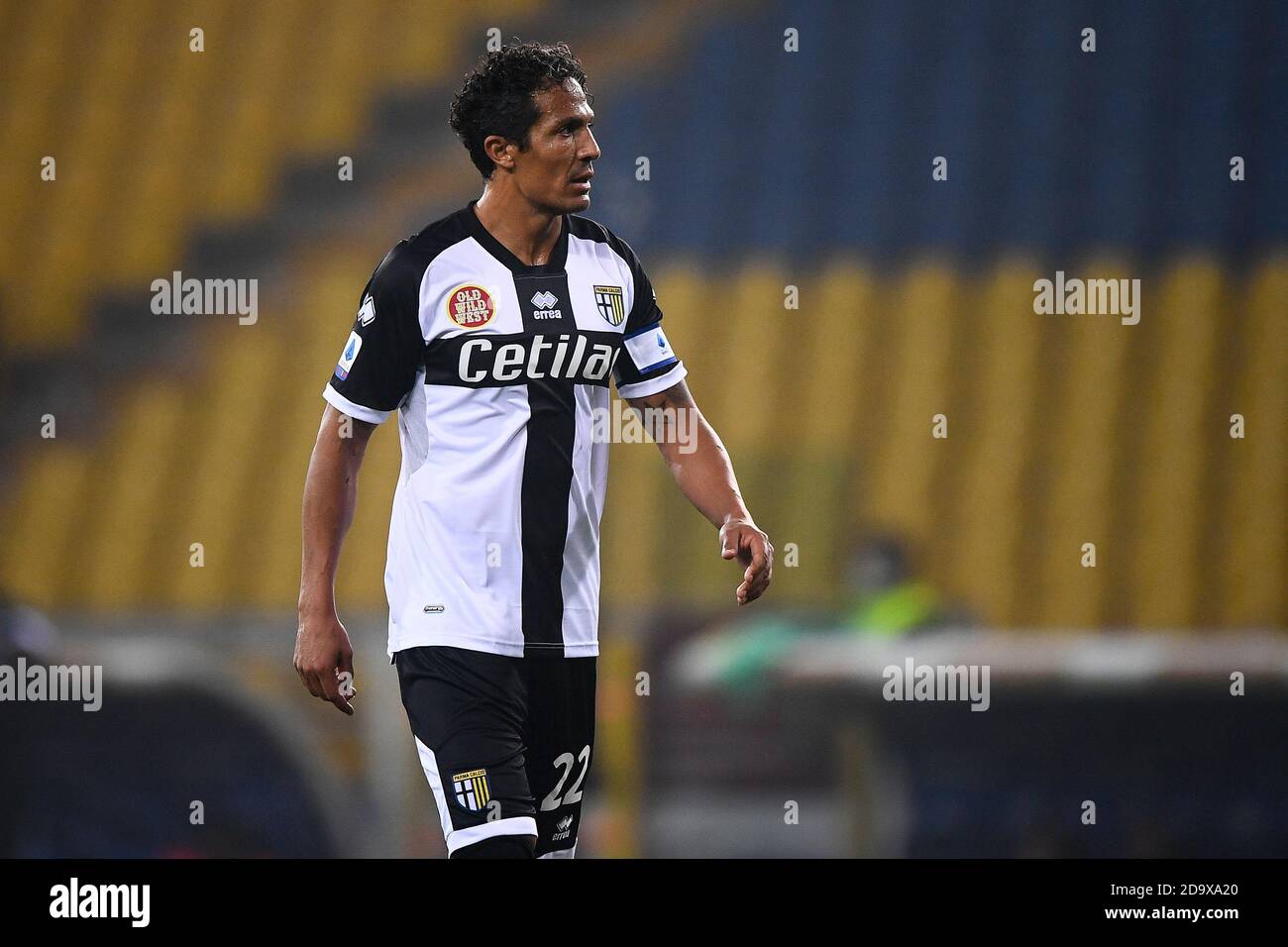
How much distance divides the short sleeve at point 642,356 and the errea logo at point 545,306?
7.8 inches

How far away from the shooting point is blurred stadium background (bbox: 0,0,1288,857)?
638 cm

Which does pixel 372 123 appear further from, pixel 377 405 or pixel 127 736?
pixel 377 405

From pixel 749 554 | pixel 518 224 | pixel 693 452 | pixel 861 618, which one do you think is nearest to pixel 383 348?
pixel 518 224

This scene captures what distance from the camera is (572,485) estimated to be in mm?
3023

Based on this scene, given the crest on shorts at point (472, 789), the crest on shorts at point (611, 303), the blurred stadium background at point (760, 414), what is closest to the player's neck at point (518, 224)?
the crest on shorts at point (611, 303)

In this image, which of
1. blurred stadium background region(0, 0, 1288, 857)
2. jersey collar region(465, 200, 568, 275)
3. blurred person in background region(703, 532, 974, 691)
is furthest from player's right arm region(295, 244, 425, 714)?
blurred person in background region(703, 532, 974, 691)

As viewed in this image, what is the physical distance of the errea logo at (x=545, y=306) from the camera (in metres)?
3.00

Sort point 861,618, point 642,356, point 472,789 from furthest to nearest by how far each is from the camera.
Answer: point 861,618 → point 642,356 → point 472,789

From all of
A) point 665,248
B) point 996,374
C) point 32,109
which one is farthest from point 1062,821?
point 32,109

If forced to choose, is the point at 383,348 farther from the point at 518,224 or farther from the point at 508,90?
the point at 508,90

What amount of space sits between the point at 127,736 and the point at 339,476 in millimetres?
3891

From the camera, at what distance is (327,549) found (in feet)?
9.64

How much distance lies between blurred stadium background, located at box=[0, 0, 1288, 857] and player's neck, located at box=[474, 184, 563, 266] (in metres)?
3.25

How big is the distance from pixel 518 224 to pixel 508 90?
26 cm
